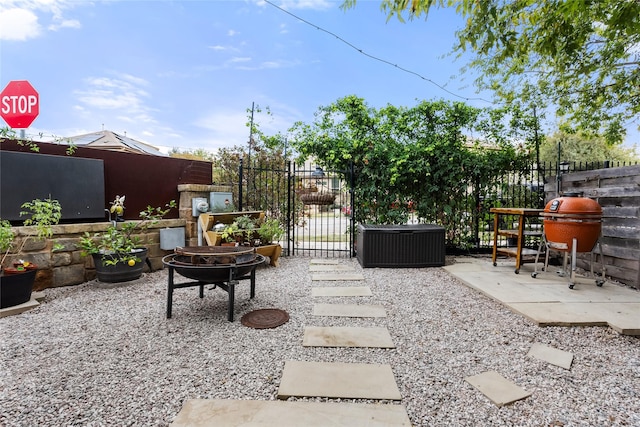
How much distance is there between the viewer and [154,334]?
2445 mm

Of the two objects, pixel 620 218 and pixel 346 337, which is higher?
pixel 620 218

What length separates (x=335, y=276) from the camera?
4.33 meters

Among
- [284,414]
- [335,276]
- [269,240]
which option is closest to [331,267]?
[335,276]

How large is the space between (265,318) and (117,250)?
2355 millimetres

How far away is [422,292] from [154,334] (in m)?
2.80

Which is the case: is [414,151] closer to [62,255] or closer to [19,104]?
[62,255]

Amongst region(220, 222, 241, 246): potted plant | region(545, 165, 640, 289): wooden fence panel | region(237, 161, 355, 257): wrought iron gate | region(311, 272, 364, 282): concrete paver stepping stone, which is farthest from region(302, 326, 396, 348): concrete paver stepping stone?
region(545, 165, 640, 289): wooden fence panel

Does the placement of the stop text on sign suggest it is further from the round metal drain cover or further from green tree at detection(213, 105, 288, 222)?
the round metal drain cover

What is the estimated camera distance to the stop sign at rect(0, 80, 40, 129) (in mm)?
5535

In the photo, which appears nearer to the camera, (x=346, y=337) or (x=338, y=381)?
(x=338, y=381)

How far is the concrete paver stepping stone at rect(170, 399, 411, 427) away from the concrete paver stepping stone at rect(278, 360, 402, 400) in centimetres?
8

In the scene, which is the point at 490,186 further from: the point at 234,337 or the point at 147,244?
the point at 147,244

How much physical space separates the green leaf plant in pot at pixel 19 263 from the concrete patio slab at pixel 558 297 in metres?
4.78

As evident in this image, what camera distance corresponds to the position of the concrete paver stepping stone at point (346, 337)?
228 centimetres
